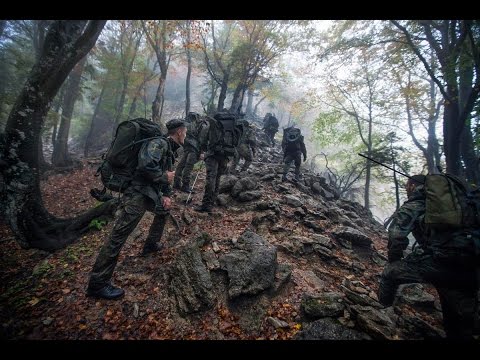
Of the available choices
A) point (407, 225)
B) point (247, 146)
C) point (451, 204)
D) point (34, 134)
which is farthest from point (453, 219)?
point (247, 146)

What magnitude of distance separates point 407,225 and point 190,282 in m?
3.60

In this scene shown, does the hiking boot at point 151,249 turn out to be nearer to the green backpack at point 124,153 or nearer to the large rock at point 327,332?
the green backpack at point 124,153

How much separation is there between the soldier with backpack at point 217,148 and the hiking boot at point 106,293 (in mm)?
3192

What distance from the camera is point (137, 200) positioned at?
151 inches

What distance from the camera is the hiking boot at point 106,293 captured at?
3.58 m

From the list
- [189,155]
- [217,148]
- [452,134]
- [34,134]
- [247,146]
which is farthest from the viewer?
[247,146]

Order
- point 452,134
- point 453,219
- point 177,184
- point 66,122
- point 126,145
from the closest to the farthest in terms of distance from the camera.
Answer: point 453,219 → point 126,145 → point 452,134 → point 177,184 → point 66,122

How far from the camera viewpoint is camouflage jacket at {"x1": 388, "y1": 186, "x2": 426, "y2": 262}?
12.1 feet

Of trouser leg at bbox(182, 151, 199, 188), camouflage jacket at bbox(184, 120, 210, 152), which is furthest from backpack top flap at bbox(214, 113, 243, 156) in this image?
trouser leg at bbox(182, 151, 199, 188)

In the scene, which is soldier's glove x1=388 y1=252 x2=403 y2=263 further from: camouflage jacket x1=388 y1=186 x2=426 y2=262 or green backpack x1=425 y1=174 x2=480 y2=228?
green backpack x1=425 y1=174 x2=480 y2=228

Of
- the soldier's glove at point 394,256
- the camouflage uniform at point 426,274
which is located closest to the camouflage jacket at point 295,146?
the camouflage uniform at point 426,274

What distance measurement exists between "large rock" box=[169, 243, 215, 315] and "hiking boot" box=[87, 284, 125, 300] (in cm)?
78

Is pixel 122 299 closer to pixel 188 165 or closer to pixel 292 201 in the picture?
pixel 188 165
